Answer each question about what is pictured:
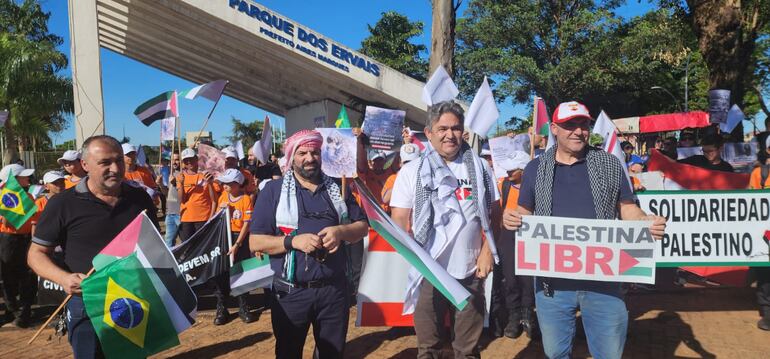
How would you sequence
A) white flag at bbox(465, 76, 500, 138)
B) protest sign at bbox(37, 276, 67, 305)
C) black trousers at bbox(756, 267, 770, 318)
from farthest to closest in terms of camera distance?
protest sign at bbox(37, 276, 67, 305) → black trousers at bbox(756, 267, 770, 318) → white flag at bbox(465, 76, 500, 138)

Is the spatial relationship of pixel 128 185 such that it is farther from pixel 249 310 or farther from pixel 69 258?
pixel 249 310

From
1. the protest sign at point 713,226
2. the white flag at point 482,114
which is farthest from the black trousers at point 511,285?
the protest sign at point 713,226

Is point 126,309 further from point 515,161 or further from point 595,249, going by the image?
point 515,161

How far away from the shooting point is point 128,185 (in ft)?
10.6

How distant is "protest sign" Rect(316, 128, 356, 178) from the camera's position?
18.1 ft

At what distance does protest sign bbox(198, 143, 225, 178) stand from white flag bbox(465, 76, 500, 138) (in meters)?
3.83

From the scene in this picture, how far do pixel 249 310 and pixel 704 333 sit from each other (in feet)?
16.1

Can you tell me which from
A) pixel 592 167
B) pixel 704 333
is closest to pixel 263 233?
→ pixel 592 167

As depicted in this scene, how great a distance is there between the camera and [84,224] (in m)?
2.91

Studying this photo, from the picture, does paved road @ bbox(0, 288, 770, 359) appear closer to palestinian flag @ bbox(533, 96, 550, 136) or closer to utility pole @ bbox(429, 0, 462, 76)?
Answer: palestinian flag @ bbox(533, 96, 550, 136)

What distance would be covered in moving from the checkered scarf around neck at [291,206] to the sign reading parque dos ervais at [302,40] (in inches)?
508

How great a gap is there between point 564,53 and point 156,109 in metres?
32.7

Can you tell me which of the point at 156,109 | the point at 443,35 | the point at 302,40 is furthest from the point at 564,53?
the point at 156,109

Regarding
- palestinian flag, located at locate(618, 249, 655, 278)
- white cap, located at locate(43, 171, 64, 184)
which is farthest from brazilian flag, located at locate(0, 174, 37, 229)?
palestinian flag, located at locate(618, 249, 655, 278)
